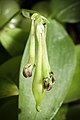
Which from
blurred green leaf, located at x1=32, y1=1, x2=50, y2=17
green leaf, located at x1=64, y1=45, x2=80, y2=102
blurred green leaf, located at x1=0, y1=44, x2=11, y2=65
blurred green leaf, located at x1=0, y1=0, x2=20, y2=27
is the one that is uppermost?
blurred green leaf, located at x1=0, y1=0, x2=20, y2=27

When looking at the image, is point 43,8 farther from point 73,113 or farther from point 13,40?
point 73,113

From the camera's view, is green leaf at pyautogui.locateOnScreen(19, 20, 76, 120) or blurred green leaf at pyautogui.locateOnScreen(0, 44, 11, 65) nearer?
green leaf at pyautogui.locateOnScreen(19, 20, 76, 120)

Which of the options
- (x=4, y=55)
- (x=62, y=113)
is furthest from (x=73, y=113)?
(x=4, y=55)

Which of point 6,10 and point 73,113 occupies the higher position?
point 6,10

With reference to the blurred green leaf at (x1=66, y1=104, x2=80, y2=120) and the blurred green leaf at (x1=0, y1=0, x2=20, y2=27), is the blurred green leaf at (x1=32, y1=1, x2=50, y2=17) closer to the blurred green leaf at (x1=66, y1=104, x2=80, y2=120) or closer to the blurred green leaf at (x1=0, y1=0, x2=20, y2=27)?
the blurred green leaf at (x1=0, y1=0, x2=20, y2=27)

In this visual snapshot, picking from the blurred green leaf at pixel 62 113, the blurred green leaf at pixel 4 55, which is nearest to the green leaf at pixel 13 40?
the blurred green leaf at pixel 4 55

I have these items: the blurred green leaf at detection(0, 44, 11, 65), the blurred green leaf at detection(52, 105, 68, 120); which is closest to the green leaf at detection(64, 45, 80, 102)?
the blurred green leaf at detection(52, 105, 68, 120)

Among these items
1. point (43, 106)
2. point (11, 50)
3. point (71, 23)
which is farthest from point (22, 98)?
point (71, 23)
